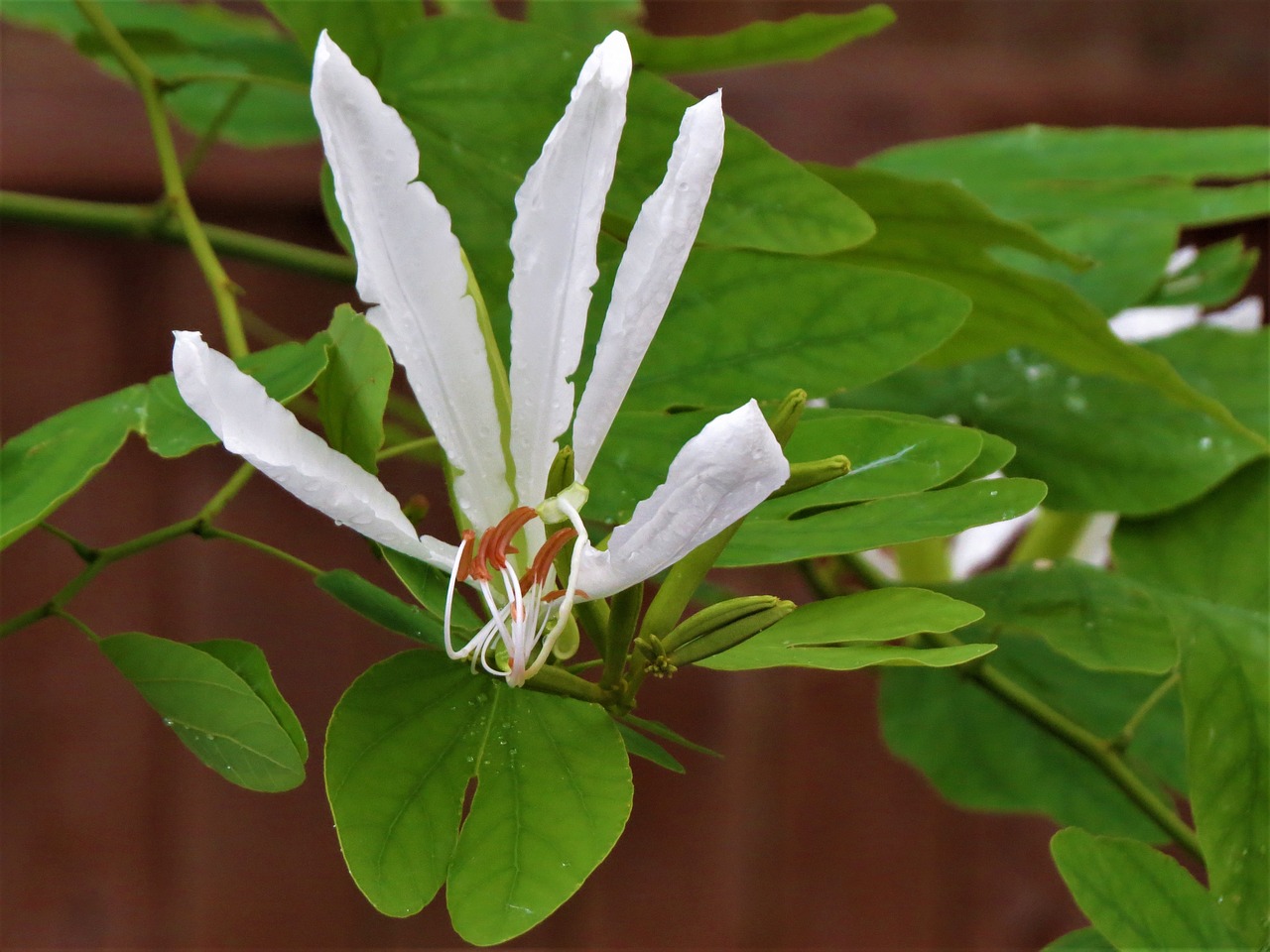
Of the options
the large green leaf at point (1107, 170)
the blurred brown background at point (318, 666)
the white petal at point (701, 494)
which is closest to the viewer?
the white petal at point (701, 494)

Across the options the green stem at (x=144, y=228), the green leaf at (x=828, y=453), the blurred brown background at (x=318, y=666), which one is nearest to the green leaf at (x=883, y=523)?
the green leaf at (x=828, y=453)

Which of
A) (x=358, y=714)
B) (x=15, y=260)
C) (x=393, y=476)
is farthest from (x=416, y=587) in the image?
(x=15, y=260)

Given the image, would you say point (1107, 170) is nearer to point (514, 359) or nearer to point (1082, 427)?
point (1082, 427)

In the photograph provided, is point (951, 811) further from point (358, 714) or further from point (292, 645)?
point (358, 714)

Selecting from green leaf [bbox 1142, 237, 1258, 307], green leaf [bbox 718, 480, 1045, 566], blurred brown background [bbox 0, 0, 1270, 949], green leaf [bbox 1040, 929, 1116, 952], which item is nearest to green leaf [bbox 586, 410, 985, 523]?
green leaf [bbox 718, 480, 1045, 566]

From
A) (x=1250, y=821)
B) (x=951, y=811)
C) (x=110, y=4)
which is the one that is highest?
(x=110, y=4)

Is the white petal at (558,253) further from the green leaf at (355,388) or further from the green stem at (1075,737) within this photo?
the green stem at (1075,737)

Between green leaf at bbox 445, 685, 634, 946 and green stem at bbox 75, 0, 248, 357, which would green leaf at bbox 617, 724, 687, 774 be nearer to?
green leaf at bbox 445, 685, 634, 946
